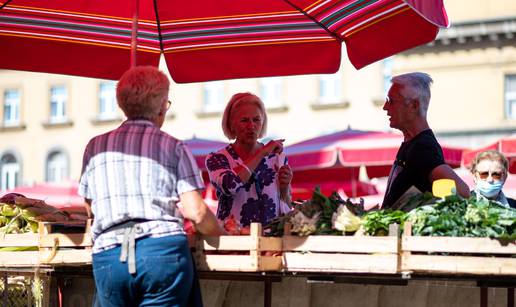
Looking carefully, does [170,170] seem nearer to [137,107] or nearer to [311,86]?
[137,107]

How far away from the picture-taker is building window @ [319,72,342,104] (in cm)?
3447

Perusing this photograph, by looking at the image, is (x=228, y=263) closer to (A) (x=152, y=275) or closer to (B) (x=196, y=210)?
(B) (x=196, y=210)

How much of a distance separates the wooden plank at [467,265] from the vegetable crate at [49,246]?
1625 mm

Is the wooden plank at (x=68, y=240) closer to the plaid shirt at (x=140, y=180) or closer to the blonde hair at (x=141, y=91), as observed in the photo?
the plaid shirt at (x=140, y=180)

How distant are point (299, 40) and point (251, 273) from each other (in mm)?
2246

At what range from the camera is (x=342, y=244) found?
15.6 ft

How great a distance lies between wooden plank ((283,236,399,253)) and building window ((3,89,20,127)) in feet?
121

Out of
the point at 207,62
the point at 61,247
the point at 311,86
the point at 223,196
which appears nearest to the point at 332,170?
the point at 207,62

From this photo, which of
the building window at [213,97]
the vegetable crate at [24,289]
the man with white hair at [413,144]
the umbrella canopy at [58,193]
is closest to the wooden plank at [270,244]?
the man with white hair at [413,144]

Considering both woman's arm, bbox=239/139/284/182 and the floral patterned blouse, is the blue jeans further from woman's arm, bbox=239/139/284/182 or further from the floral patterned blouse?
the floral patterned blouse

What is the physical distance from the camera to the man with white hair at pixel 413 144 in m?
5.79

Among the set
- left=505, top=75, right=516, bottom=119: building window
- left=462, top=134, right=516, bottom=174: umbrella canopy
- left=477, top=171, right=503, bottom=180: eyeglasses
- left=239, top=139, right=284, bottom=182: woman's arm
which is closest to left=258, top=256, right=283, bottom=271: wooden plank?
left=239, top=139, right=284, bottom=182: woman's arm

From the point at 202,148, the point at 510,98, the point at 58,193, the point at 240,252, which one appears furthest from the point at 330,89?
the point at 240,252

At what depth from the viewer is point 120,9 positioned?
7.02 metres
